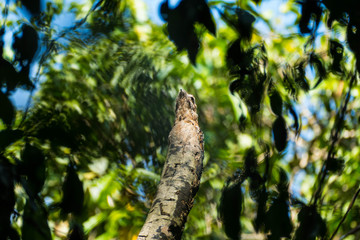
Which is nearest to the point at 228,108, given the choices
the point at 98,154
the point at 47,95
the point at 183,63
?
the point at 183,63

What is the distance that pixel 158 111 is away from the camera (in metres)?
1.88

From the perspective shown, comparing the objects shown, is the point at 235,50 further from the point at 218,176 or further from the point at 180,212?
the point at 218,176

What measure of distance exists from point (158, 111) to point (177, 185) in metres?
1.26

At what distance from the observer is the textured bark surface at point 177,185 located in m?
0.57

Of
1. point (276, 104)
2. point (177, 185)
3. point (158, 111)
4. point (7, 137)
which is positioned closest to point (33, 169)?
point (7, 137)

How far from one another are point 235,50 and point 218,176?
1.42m

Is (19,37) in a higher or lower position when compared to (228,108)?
lower

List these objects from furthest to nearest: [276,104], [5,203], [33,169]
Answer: [276,104] → [33,169] → [5,203]

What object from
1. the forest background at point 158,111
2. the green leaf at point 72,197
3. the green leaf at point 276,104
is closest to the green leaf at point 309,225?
the forest background at point 158,111

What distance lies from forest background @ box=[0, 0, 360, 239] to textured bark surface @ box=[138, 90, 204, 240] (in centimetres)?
7

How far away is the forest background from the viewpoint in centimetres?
45

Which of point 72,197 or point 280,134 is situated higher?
point 280,134

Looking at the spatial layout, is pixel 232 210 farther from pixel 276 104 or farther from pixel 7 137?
pixel 7 137

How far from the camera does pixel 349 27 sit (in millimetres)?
472
